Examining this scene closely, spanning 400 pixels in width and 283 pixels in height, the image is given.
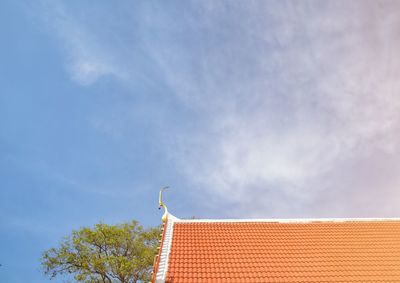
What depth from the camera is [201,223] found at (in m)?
15.9

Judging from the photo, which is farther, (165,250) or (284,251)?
(284,251)

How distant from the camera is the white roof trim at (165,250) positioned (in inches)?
446

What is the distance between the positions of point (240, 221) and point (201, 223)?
1836 millimetres

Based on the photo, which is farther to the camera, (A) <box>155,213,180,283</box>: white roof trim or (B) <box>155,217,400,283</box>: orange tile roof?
(B) <box>155,217,400,283</box>: orange tile roof

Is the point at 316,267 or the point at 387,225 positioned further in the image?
the point at 387,225

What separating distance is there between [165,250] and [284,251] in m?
4.62

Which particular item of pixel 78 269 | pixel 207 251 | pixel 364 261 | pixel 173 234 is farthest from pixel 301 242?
pixel 78 269

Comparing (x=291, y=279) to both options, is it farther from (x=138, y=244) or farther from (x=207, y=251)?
(x=138, y=244)

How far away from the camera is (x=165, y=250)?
42.4ft

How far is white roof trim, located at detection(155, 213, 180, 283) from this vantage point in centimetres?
1133

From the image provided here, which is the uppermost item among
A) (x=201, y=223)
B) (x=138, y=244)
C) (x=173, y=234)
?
(x=138, y=244)

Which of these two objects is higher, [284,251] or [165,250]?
[284,251]

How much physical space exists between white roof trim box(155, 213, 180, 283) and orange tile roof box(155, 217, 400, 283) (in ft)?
0.27

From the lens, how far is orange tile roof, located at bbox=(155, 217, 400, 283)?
38.7ft
